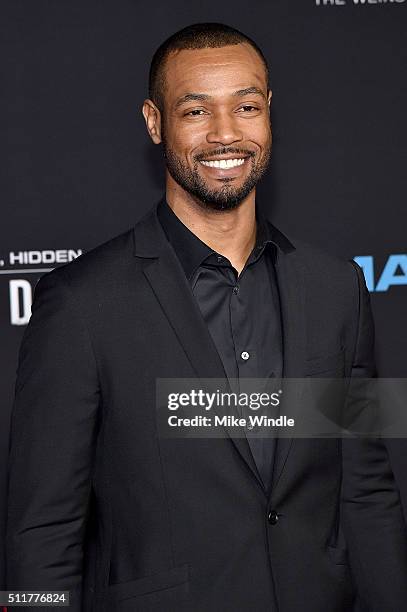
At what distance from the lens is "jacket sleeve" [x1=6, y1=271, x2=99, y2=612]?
176 cm

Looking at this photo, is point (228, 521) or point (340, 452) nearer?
point (228, 521)

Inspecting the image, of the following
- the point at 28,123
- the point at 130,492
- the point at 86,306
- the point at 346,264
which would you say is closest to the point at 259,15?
the point at 28,123

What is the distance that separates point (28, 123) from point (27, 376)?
1292 mm

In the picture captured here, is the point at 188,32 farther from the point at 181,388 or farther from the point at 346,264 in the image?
the point at 181,388

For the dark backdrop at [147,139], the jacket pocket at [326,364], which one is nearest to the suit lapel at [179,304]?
the jacket pocket at [326,364]

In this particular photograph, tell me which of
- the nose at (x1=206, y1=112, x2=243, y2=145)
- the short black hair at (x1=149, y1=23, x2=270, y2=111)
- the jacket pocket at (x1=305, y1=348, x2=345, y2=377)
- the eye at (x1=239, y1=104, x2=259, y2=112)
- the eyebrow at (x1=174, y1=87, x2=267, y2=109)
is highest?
the short black hair at (x1=149, y1=23, x2=270, y2=111)

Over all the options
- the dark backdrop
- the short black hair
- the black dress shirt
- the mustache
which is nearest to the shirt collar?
the black dress shirt

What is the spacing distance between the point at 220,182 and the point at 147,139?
106 cm

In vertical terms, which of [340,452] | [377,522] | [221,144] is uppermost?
[221,144]

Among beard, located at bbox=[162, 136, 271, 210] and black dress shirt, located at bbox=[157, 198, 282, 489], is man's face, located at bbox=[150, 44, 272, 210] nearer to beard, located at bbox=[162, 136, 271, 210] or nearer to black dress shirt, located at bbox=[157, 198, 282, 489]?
beard, located at bbox=[162, 136, 271, 210]

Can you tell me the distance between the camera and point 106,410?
1821mm

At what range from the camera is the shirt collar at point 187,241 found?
1.93 metres

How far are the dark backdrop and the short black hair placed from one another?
863 mm

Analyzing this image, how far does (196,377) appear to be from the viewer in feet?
5.94
